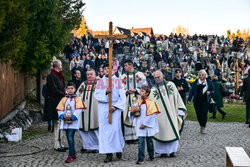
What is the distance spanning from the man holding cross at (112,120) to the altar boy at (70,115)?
40 cm

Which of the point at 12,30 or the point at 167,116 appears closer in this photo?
the point at 12,30

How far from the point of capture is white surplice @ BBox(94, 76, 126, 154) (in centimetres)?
681

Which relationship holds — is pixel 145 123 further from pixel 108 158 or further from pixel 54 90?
pixel 54 90

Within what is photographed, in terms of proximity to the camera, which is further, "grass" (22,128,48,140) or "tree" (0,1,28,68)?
"grass" (22,128,48,140)

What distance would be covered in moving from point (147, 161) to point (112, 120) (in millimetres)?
962

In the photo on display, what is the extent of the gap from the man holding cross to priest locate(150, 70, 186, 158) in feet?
2.60

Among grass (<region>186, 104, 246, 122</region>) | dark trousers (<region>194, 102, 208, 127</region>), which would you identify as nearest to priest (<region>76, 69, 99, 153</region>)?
dark trousers (<region>194, 102, 208, 127</region>)

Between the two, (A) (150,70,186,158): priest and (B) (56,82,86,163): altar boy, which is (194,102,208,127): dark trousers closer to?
(A) (150,70,186,158): priest

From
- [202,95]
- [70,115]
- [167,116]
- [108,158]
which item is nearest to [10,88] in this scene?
[70,115]

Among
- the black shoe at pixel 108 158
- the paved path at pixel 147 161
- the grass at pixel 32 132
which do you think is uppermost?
the black shoe at pixel 108 158

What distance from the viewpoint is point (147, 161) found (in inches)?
266

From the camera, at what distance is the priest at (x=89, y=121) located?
7906mm

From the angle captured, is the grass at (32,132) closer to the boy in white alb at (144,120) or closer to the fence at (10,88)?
the fence at (10,88)

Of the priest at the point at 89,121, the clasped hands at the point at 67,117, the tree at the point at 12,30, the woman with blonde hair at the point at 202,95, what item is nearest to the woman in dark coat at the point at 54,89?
the priest at the point at 89,121
